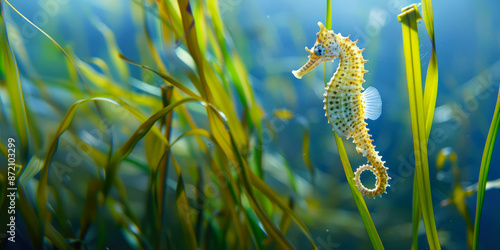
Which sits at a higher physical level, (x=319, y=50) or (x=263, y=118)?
(x=263, y=118)

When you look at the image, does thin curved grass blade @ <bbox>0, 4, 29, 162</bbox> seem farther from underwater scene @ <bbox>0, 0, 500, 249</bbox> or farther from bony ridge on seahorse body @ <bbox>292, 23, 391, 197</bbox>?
bony ridge on seahorse body @ <bbox>292, 23, 391, 197</bbox>

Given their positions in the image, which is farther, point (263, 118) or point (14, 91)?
point (263, 118)

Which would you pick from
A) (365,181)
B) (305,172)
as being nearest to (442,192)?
(365,181)

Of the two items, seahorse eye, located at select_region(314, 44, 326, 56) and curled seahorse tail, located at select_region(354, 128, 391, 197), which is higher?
seahorse eye, located at select_region(314, 44, 326, 56)

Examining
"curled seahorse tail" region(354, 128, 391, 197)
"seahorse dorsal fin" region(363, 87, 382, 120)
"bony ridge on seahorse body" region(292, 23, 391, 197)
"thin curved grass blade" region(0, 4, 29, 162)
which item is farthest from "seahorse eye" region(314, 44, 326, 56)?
"thin curved grass blade" region(0, 4, 29, 162)
